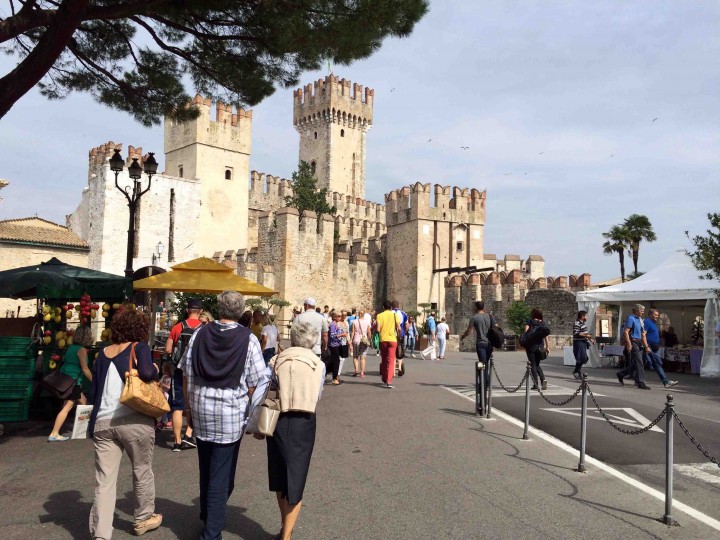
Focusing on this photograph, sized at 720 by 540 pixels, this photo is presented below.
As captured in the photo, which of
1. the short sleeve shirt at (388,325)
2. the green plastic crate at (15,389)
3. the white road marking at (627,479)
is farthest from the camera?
the short sleeve shirt at (388,325)

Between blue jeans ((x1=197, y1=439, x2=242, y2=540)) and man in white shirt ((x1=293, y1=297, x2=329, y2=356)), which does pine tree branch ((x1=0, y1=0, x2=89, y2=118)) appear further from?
blue jeans ((x1=197, y1=439, x2=242, y2=540))

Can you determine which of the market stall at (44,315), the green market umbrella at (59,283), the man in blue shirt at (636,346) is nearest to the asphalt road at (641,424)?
the man in blue shirt at (636,346)

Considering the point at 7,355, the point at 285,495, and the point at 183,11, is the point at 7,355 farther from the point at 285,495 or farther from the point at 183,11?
the point at 285,495

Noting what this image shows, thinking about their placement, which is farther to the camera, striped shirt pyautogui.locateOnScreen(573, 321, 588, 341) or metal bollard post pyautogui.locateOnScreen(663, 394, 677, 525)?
striped shirt pyautogui.locateOnScreen(573, 321, 588, 341)

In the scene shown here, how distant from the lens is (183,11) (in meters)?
8.82

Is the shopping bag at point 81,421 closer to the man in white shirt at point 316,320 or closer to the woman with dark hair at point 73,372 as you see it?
the woman with dark hair at point 73,372

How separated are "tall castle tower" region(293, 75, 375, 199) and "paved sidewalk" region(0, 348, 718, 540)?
5676 cm

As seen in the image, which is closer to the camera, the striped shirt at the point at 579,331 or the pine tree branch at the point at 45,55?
the pine tree branch at the point at 45,55

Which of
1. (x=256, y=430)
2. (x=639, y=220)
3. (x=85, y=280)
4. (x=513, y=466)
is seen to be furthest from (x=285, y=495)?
(x=639, y=220)

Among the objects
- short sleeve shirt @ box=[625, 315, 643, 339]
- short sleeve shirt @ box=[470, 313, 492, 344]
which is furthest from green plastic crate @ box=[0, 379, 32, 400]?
short sleeve shirt @ box=[625, 315, 643, 339]

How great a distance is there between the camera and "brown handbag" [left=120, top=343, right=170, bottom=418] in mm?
4363

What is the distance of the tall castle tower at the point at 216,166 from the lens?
38.8 m

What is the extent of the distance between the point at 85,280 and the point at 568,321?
70.6 feet

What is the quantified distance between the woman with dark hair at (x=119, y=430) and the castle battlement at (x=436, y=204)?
3339 centimetres
